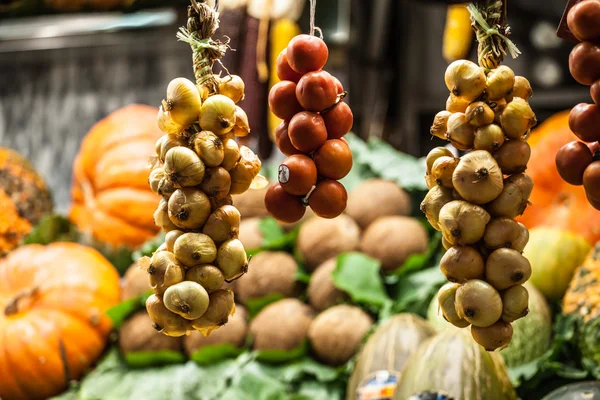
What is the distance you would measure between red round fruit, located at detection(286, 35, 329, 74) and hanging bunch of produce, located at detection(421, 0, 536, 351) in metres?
0.28

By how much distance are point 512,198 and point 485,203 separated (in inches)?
2.0

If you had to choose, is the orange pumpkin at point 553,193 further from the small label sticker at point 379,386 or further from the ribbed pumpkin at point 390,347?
the small label sticker at point 379,386

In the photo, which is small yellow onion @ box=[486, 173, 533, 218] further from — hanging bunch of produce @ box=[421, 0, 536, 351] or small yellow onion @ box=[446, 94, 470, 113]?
small yellow onion @ box=[446, 94, 470, 113]

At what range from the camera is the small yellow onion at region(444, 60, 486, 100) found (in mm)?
1296

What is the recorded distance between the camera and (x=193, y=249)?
4.28 ft

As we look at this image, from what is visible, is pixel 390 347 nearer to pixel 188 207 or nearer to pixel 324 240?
pixel 324 240

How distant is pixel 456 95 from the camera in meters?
1.31

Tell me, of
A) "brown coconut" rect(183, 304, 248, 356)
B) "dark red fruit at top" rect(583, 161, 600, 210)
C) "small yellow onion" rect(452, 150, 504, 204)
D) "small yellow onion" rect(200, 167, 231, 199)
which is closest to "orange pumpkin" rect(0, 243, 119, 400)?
"brown coconut" rect(183, 304, 248, 356)

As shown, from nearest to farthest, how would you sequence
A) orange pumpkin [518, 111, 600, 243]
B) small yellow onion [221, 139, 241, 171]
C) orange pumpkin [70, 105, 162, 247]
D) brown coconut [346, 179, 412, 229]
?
small yellow onion [221, 139, 241, 171]
orange pumpkin [518, 111, 600, 243]
brown coconut [346, 179, 412, 229]
orange pumpkin [70, 105, 162, 247]

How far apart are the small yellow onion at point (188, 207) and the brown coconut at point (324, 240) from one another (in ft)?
4.97

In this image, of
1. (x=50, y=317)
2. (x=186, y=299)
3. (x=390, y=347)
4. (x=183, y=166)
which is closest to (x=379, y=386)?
(x=390, y=347)

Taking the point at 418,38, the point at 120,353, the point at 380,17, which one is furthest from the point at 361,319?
the point at 418,38

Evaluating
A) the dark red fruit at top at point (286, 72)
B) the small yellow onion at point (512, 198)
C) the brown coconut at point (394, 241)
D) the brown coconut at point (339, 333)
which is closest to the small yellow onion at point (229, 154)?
the dark red fruit at top at point (286, 72)

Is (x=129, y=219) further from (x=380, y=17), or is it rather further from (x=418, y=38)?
(x=418, y=38)
